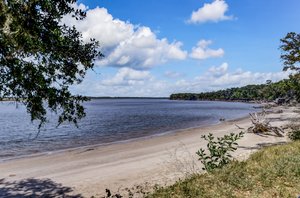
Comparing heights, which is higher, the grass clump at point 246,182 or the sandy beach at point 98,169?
the grass clump at point 246,182

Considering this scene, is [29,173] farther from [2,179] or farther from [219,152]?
[219,152]

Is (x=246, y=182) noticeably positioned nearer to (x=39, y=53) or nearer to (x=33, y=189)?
(x=39, y=53)

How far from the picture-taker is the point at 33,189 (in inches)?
608

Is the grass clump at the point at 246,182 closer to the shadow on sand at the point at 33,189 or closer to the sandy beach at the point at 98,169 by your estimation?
the sandy beach at the point at 98,169

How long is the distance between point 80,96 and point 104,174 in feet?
33.8

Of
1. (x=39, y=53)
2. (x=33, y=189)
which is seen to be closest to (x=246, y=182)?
(x=39, y=53)

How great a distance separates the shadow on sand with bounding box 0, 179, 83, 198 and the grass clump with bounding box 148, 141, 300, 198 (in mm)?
6723

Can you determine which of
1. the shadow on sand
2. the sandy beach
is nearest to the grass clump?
the sandy beach

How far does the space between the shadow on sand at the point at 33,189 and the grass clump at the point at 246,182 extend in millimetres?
6723

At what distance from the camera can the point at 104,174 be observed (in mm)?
17812

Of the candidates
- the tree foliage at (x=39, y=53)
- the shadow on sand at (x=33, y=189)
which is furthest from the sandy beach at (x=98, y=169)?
the tree foliage at (x=39, y=53)

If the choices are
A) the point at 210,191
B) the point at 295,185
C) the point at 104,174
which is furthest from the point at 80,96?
the point at 104,174

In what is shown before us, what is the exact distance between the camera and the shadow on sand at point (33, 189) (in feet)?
47.3

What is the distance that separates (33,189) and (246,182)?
10.8 metres
